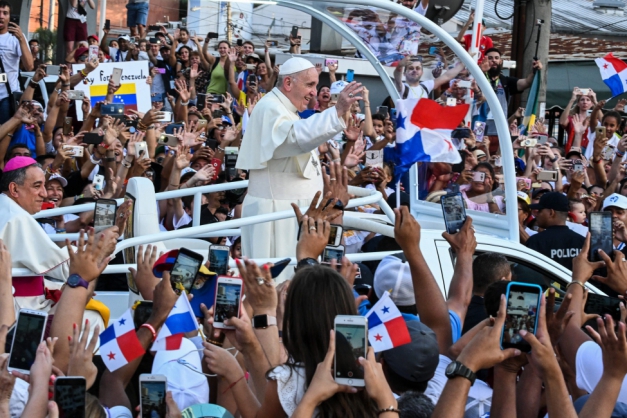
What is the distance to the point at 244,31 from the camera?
19.1 metres

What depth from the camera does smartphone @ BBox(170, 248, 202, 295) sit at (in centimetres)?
387

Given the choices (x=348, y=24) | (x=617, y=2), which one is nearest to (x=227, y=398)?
(x=348, y=24)

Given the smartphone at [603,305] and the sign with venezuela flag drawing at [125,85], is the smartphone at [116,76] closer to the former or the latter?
the sign with venezuela flag drawing at [125,85]

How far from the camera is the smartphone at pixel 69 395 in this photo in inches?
109

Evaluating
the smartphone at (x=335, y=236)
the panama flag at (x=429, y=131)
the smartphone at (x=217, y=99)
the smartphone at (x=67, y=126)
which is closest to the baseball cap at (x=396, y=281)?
the smartphone at (x=335, y=236)

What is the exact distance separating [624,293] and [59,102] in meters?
6.97

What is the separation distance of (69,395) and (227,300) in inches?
31.8

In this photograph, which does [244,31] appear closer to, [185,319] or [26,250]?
[26,250]

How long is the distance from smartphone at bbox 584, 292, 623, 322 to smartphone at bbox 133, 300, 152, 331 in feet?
6.11

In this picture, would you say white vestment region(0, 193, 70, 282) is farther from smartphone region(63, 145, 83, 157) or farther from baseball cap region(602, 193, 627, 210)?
baseball cap region(602, 193, 627, 210)

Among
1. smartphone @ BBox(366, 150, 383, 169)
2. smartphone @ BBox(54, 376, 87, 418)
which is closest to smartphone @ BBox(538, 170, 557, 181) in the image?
smartphone @ BBox(366, 150, 383, 169)

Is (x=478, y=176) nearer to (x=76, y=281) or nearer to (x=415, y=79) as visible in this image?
(x=415, y=79)

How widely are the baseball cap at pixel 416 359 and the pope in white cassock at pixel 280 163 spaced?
2394 mm

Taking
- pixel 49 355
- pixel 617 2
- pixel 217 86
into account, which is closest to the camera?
pixel 49 355
